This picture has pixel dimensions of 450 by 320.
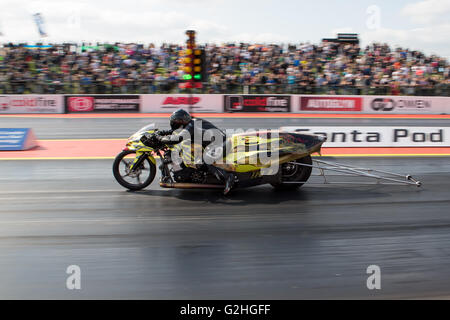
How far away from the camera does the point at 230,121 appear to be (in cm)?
2033

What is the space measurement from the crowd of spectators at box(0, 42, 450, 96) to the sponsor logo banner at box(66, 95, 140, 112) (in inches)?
24.5

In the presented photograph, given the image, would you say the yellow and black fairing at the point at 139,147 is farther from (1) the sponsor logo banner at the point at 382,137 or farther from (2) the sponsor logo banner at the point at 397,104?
(2) the sponsor logo banner at the point at 397,104

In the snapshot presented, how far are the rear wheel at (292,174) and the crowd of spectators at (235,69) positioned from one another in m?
17.0

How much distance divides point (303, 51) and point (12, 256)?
2427cm

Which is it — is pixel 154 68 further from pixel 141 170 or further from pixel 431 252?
pixel 431 252

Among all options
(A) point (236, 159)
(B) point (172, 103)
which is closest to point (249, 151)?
(A) point (236, 159)

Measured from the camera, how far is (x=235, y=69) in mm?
25391

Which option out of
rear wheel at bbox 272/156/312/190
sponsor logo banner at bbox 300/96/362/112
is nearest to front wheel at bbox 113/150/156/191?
→ rear wheel at bbox 272/156/312/190

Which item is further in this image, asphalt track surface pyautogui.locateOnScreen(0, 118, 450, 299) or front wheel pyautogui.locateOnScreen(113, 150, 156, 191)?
front wheel pyautogui.locateOnScreen(113, 150, 156, 191)

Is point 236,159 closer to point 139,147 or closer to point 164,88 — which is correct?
point 139,147

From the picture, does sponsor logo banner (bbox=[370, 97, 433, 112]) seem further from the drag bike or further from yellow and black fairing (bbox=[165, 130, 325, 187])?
yellow and black fairing (bbox=[165, 130, 325, 187])

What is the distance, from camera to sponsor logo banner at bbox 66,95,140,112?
22.9m

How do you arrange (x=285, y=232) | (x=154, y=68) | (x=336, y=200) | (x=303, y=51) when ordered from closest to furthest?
Result: 1. (x=285, y=232)
2. (x=336, y=200)
3. (x=154, y=68)
4. (x=303, y=51)

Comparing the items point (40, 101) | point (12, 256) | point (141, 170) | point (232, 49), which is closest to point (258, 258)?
point (12, 256)
